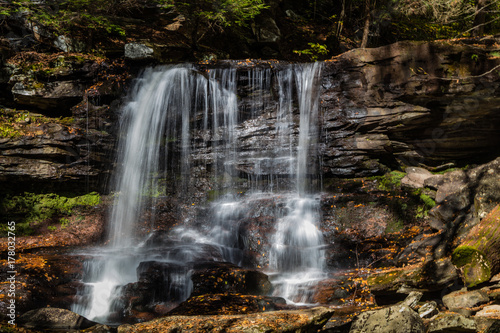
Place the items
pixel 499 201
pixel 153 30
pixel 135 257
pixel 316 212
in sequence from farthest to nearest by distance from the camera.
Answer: pixel 153 30 < pixel 316 212 < pixel 135 257 < pixel 499 201

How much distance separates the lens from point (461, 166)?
365 inches

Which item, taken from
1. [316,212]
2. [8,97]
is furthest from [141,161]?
[316,212]

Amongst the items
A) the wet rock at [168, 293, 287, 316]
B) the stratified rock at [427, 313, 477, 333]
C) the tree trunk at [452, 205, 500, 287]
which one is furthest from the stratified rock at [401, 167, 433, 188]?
the stratified rock at [427, 313, 477, 333]

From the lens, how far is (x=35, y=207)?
30.5 ft

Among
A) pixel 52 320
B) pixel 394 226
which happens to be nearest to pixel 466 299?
pixel 394 226

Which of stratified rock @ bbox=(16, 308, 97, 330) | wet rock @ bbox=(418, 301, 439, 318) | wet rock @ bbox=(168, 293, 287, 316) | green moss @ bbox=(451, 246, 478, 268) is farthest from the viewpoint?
green moss @ bbox=(451, 246, 478, 268)

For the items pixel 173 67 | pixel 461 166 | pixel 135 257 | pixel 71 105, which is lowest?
pixel 135 257

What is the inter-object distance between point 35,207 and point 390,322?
370 inches

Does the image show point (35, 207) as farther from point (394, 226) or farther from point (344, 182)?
point (394, 226)

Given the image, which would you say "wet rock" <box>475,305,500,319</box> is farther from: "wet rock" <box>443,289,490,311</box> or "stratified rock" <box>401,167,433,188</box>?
"stratified rock" <box>401,167,433,188</box>

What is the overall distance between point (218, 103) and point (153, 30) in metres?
4.64

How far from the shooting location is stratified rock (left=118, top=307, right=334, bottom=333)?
369 centimetres

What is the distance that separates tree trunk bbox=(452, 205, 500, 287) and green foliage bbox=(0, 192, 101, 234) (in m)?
8.99

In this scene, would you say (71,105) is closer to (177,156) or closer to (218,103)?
(177,156)
